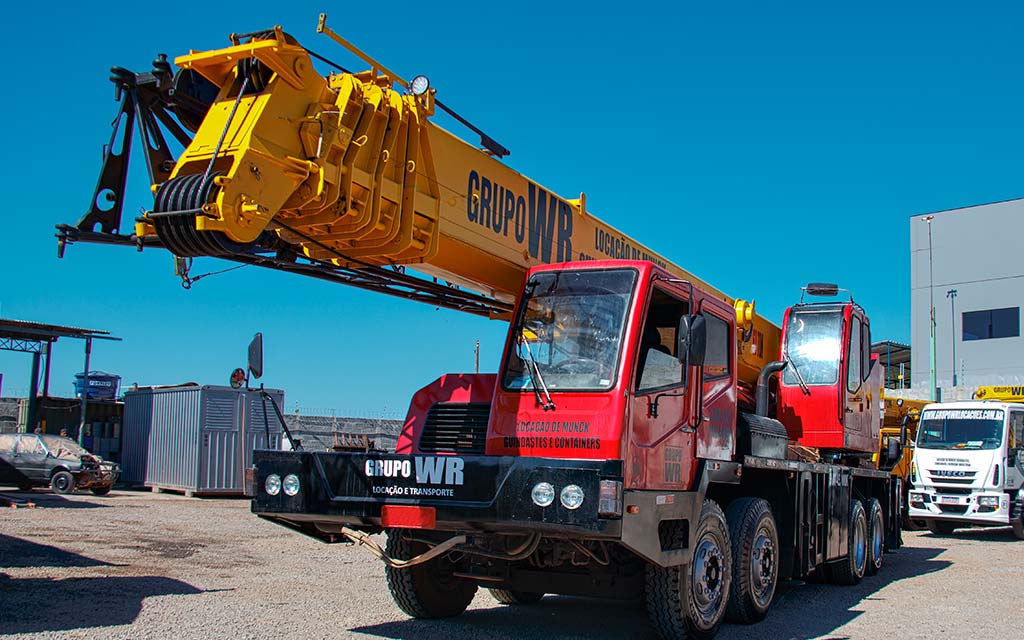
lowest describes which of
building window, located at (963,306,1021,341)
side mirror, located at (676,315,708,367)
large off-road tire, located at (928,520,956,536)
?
large off-road tire, located at (928,520,956,536)

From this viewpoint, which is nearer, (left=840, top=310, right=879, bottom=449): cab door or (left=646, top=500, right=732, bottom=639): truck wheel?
(left=646, top=500, right=732, bottom=639): truck wheel

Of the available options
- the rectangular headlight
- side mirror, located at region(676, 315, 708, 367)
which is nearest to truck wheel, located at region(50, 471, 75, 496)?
side mirror, located at region(676, 315, 708, 367)

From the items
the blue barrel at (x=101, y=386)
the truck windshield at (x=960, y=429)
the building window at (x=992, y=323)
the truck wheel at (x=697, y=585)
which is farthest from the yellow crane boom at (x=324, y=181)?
the building window at (x=992, y=323)

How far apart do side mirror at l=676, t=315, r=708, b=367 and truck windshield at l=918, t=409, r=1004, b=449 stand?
15.0m

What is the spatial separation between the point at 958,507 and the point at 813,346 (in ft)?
30.8

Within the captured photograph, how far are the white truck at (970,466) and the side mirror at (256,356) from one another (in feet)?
54.2

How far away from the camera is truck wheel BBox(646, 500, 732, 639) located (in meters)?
7.18

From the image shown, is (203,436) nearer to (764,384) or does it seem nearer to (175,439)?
(175,439)

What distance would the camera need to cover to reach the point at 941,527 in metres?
20.6

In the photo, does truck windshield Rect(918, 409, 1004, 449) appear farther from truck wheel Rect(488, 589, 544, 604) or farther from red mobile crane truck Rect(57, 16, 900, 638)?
truck wheel Rect(488, 589, 544, 604)

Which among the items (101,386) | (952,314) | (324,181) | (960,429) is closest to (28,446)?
(101,386)

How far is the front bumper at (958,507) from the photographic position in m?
18.9

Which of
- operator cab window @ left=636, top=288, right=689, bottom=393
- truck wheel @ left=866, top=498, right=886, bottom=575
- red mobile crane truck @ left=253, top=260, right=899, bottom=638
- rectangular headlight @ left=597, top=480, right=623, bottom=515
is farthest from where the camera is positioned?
truck wheel @ left=866, top=498, right=886, bottom=575

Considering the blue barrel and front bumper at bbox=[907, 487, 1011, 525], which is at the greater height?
the blue barrel
